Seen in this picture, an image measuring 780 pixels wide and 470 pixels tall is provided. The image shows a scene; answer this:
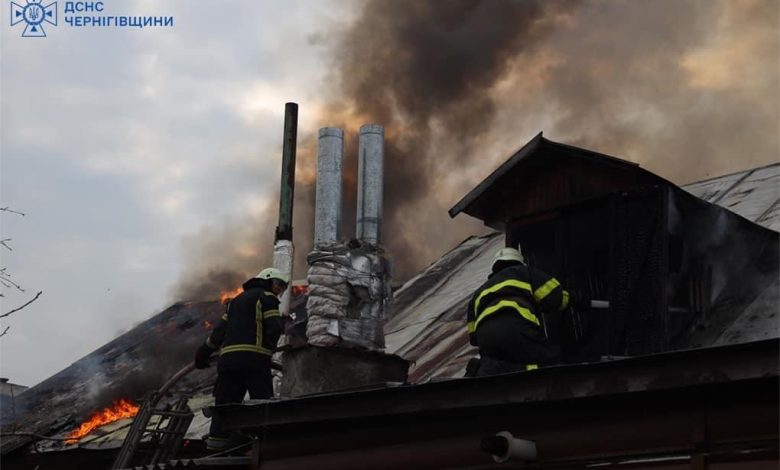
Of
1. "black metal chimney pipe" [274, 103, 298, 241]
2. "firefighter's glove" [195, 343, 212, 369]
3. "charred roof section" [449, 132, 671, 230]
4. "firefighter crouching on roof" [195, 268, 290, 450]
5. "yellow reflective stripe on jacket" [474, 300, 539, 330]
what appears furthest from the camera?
"black metal chimney pipe" [274, 103, 298, 241]

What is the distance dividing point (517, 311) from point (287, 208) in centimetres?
775

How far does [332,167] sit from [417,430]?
7.48 m

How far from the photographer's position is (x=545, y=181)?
10406 millimetres

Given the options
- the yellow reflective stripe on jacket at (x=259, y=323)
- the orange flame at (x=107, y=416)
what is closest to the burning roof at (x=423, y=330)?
the orange flame at (x=107, y=416)

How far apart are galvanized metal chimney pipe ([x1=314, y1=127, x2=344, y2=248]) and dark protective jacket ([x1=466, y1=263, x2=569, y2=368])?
6.17m

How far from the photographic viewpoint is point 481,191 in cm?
1059

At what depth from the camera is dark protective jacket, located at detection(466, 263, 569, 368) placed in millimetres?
8211

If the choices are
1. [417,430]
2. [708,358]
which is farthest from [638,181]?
[708,358]

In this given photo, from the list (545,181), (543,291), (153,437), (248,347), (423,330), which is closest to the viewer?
(543,291)

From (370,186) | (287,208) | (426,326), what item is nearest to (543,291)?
(426,326)

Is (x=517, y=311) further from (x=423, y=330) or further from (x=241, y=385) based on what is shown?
(x=423, y=330)

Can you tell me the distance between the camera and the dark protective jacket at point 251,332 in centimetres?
1049

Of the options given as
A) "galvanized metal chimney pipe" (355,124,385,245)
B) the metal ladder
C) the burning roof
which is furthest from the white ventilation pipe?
the metal ladder

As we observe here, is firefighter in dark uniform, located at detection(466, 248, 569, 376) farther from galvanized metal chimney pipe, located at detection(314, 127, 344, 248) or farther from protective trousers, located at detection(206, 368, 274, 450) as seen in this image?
galvanized metal chimney pipe, located at detection(314, 127, 344, 248)
